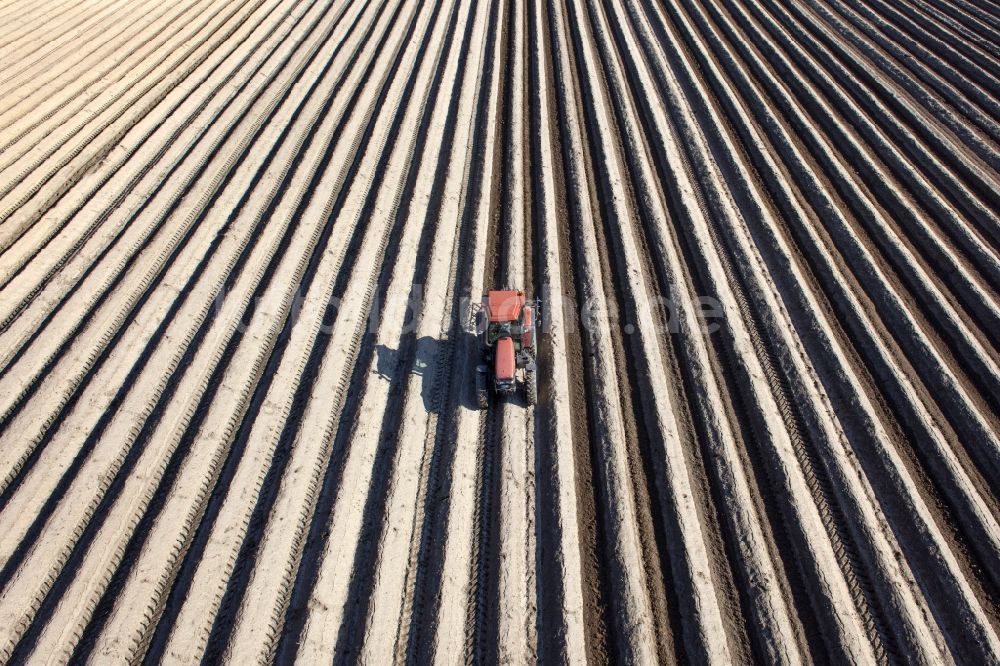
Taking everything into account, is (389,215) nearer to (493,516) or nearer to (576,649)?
(493,516)

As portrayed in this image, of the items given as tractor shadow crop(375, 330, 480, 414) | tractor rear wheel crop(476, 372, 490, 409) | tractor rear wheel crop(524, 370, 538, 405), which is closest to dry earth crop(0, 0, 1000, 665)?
tractor shadow crop(375, 330, 480, 414)

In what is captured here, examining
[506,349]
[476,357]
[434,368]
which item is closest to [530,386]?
[506,349]

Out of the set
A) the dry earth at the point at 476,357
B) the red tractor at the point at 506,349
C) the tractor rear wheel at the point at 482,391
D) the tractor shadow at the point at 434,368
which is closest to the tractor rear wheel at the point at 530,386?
the red tractor at the point at 506,349

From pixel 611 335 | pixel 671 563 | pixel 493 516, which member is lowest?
pixel 671 563

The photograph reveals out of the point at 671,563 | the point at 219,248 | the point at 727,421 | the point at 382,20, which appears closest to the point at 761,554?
the point at 671,563

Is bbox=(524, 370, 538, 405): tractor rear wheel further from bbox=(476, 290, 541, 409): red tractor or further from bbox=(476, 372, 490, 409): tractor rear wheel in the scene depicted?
bbox=(476, 372, 490, 409): tractor rear wheel

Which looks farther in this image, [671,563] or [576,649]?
[671,563]
